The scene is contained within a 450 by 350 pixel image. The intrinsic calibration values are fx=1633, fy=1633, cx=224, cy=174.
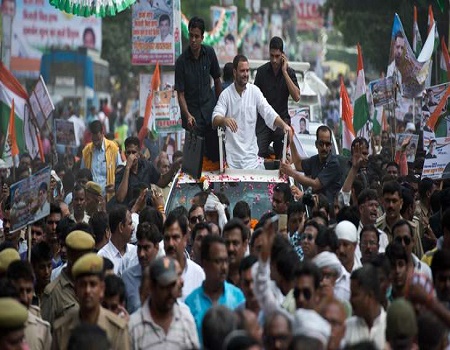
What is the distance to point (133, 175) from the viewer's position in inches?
664

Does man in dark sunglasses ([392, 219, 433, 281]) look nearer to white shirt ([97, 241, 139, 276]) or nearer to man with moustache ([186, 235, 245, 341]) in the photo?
man with moustache ([186, 235, 245, 341])

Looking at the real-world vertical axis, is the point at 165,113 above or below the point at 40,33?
above

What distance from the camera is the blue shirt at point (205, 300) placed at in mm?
10195

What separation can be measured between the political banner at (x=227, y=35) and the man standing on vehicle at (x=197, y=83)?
2100cm

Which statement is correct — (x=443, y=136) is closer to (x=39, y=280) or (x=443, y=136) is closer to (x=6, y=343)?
(x=39, y=280)

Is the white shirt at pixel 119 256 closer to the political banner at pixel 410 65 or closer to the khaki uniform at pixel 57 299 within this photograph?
the khaki uniform at pixel 57 299

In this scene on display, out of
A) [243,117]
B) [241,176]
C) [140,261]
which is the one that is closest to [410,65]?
[243,117]

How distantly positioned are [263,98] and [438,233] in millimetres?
2523

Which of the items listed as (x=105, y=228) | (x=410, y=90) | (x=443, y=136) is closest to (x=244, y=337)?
(x=105, y=228)

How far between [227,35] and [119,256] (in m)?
26.6

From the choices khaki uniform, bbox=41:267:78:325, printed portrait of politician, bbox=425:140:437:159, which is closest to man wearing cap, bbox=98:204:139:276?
khaki uniform, bbox=41:267:78:325

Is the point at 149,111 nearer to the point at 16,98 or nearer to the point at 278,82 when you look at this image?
the point at 16,98

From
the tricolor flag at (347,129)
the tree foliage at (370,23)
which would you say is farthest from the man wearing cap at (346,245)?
the tree foliage at (370,23)

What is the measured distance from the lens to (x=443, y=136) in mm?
17359
